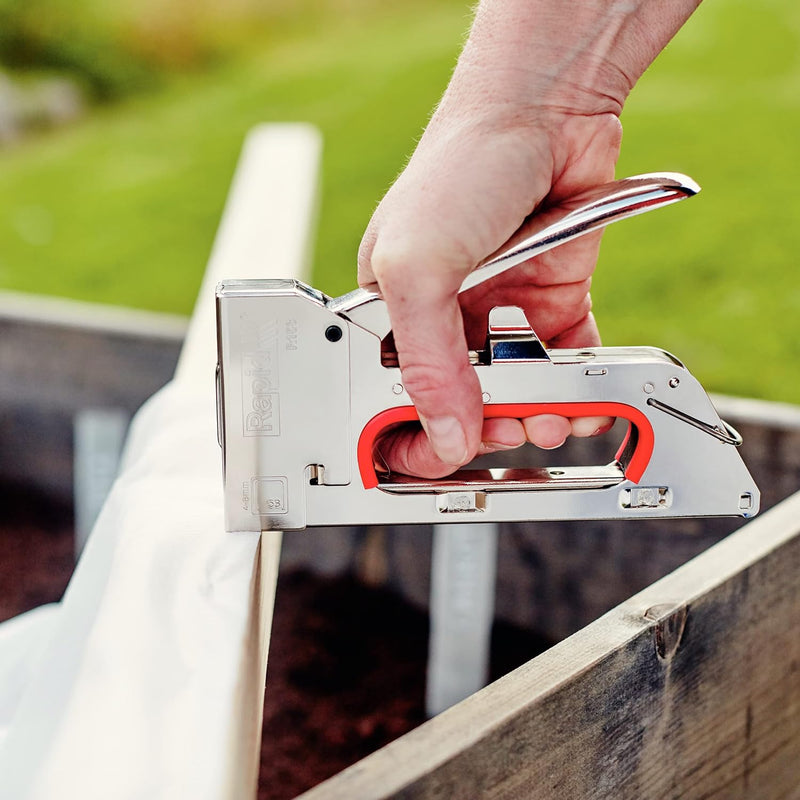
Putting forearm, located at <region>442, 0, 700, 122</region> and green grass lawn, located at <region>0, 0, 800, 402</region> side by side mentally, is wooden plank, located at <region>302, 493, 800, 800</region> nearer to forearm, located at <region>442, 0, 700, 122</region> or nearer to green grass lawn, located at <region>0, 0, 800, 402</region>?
forearm, located at <region>442, 0, 700, 122</region>

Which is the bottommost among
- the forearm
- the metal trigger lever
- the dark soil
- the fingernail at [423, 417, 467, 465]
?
the dark soil

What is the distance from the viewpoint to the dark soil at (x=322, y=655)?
4.13ft

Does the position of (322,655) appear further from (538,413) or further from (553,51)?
(553,51)

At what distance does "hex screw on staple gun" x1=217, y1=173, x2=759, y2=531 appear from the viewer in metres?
0.74

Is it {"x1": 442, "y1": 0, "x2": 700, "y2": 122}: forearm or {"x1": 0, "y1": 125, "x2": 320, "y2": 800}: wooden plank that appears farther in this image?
{"x1": 442, "y1": 0, "x2": 700, "y2": 122}: forearm

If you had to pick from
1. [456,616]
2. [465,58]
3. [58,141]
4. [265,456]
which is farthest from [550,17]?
[58,141]

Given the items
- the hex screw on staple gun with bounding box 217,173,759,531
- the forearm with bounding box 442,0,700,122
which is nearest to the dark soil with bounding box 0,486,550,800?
the hex screw on staple gun with bounding box 217,173,759,531

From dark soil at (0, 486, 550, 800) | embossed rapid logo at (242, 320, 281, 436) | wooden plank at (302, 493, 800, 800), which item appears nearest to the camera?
wooden plank at (302, 493, 800, 800)

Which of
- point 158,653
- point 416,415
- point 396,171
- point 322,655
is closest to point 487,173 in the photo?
point 416,415

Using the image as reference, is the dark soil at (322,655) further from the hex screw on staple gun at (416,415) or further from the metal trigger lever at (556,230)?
the metal trigger lever at (556,230)

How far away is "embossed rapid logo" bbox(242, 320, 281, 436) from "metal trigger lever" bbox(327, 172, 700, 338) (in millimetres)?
53

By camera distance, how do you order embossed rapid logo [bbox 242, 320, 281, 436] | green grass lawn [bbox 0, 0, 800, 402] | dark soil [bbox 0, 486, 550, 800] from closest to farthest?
embossed rapid logo [bbox 242, 320, 281, 436], dark soil [bbox 0, 486, 550, 800], green grass lawn [bbox 0, 0, 800, 402]

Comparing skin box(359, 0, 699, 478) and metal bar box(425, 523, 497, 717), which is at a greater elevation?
skin box(359, 0, 699, 478)

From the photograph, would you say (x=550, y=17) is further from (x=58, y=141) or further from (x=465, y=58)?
(x=58, y=141)
